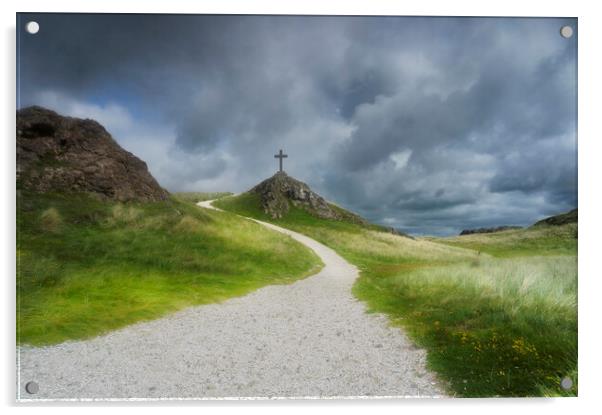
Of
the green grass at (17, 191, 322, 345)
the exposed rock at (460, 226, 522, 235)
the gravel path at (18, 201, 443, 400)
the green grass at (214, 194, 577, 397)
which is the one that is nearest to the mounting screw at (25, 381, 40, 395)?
the gravel path at (18, 201, 443, 400)

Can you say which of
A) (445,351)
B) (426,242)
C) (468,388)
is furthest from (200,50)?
(468,388)

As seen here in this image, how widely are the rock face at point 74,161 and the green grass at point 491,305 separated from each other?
259cm

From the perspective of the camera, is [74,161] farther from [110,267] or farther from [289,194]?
[289,194]

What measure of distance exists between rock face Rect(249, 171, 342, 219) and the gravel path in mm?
3153

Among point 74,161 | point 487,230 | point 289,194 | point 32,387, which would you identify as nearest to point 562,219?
point 487,230

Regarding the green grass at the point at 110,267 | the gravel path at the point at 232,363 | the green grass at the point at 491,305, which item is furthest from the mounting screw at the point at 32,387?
the green grass at the point at 491,305

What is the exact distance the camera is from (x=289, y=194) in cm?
1020

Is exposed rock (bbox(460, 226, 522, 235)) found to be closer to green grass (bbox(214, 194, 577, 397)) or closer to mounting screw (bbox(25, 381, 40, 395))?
green grass (bbox(214, 194, 577, 397))

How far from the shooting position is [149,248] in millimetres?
8805

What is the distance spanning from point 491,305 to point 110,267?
8.42 m

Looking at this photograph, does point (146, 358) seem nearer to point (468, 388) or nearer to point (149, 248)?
point (149, 248)

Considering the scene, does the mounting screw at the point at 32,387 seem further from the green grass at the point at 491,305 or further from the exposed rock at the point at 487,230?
the exposed rock at the point at 487,230

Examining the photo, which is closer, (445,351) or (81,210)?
(445,351)

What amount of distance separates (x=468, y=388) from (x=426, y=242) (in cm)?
373
